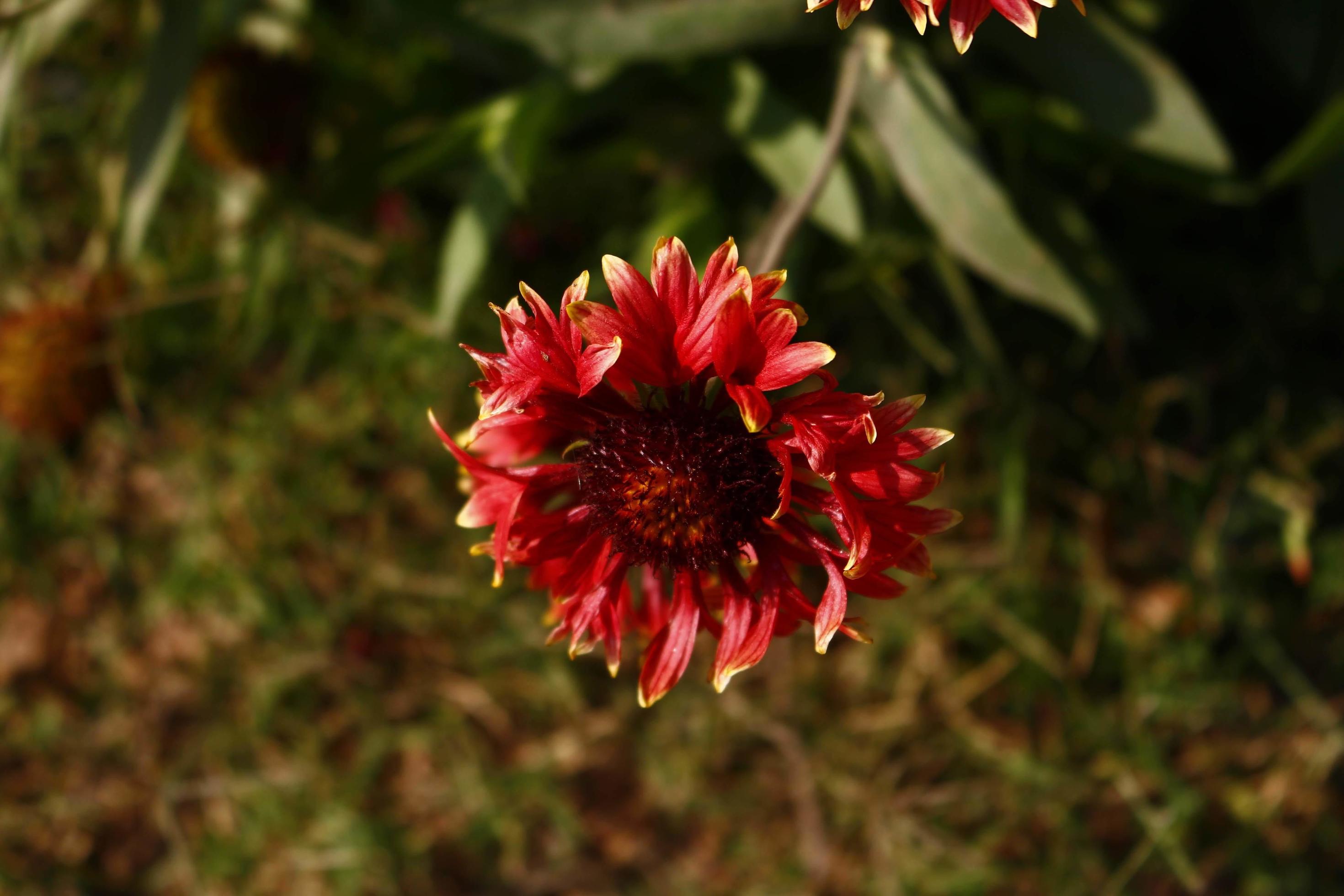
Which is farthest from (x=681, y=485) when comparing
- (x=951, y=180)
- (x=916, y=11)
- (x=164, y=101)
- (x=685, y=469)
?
(x=164, y=101)

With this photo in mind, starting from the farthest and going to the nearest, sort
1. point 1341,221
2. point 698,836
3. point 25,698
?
1. point 25,698
2. point 698,836
3. point 1341,221

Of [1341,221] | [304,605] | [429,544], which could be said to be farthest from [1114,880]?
[304,605]

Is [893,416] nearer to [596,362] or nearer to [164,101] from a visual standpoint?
[596,362]

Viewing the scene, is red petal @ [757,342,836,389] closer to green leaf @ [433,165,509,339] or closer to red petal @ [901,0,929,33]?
red petal @ [901,0,929,33]

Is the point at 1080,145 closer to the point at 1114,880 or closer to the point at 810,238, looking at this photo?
the point at 810,238

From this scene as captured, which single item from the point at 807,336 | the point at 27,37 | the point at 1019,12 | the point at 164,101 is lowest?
the point at 807,336

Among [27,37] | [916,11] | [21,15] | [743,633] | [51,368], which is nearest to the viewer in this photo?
[916,11]

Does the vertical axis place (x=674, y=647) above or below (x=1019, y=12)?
below
